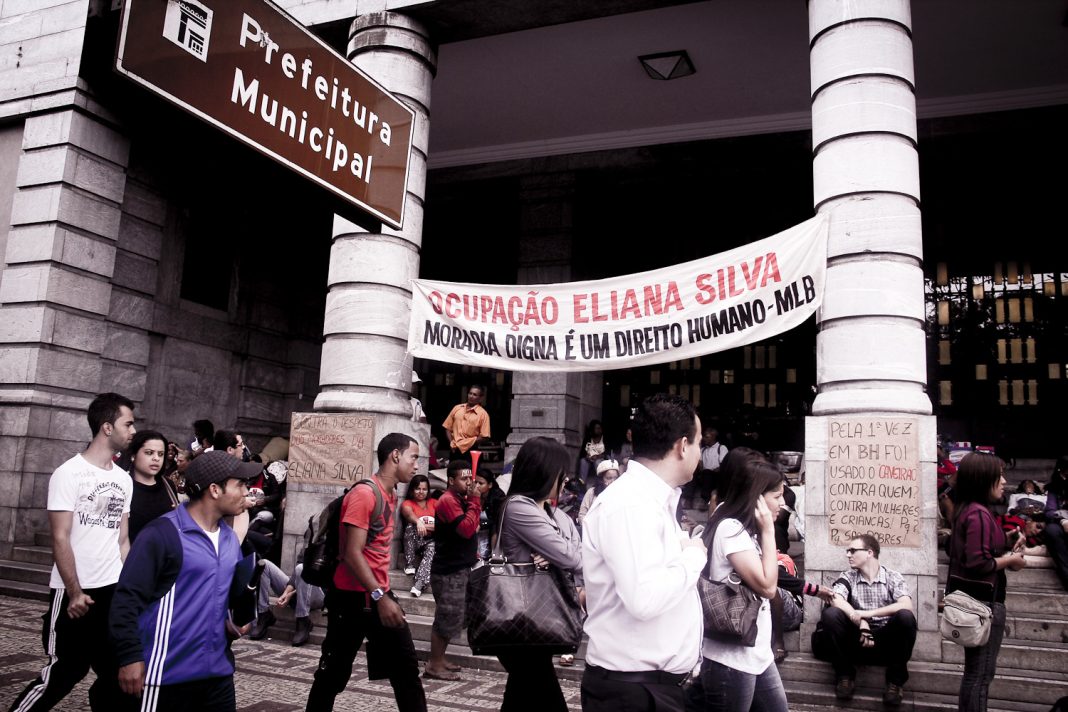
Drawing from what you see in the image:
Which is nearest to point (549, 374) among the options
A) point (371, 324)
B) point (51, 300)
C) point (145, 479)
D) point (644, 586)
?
point (371, 324)

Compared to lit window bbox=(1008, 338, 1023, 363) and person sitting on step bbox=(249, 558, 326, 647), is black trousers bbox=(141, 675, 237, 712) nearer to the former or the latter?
person sitting on step bbox=(249, 558, 326, 647)

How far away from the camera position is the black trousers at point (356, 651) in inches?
192

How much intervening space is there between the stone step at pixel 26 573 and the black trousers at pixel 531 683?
9.30 meters

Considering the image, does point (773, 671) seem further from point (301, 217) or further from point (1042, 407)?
point (301, 217)

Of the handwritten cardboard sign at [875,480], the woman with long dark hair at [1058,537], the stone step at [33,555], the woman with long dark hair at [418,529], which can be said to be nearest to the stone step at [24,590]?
the stone step at [33,555]

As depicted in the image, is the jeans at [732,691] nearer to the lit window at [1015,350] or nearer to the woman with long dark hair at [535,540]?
the woman with long dark hair at [535,540]

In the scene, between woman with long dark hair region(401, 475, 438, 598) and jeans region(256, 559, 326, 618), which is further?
woman with long dark hair region(401, 475, 438, 598)

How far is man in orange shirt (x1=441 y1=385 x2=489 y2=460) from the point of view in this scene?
1309 centimetres

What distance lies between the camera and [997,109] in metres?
13.4

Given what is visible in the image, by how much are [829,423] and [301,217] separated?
13.6m

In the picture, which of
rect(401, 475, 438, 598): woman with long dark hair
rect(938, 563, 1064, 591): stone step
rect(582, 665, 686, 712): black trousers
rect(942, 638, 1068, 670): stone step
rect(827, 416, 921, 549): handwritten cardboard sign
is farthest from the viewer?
rect(401, 475, 438, 598): woman with long dark hair

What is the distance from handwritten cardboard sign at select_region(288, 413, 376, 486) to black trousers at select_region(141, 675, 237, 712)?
5.90 m

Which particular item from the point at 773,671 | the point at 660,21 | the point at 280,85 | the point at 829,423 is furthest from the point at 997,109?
the point at 280,85

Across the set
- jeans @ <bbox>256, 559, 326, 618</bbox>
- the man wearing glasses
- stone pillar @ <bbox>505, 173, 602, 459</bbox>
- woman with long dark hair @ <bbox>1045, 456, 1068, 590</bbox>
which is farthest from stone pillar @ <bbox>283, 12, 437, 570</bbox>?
woman with long dark hair @ <bbox>1045, 456, 1068, 590</bbox>
